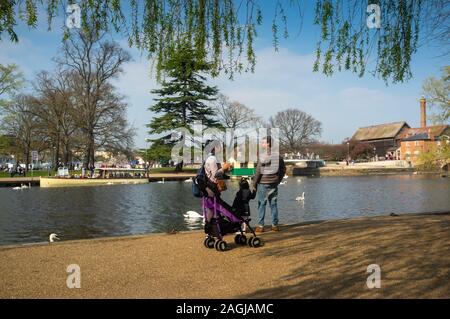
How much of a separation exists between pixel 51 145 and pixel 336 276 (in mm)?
64741

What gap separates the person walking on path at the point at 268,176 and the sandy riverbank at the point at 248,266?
2.23ft

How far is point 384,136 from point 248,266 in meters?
121

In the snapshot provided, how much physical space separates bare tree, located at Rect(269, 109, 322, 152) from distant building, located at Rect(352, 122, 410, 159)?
26.4 meters

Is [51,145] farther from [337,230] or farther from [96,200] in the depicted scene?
[337,230]

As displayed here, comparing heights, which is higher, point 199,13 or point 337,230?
point 199,13

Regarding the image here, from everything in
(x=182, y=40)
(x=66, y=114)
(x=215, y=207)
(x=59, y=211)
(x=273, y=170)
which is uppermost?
(x=66, y=114)

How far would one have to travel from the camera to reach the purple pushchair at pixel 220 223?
23.2 ft

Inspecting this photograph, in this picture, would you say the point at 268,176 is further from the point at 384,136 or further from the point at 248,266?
the point at 384,136

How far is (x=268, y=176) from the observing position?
352 inches

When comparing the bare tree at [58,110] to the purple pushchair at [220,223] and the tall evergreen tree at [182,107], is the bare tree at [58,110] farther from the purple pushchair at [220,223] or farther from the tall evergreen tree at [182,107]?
the purple pushchair at [220,223]

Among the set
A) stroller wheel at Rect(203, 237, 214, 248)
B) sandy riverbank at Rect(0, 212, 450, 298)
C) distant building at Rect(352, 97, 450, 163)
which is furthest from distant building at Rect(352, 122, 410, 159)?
stroller wheel at Rect(203, 237, 214, 248)

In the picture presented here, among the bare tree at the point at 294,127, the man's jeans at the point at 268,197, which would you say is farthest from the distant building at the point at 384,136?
the man's jeans at the point at 268,197

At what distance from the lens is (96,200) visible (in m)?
25.5
